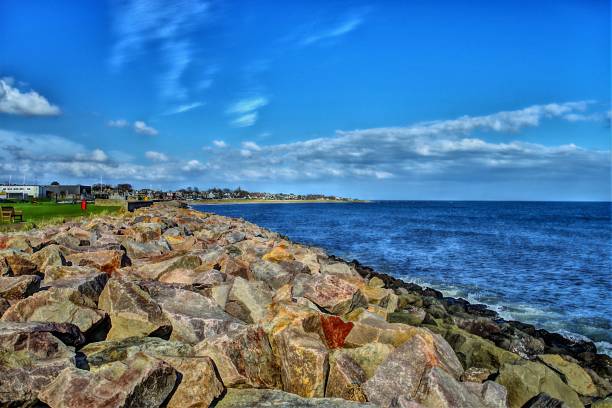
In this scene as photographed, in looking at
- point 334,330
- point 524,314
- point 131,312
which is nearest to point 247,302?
point 334,330

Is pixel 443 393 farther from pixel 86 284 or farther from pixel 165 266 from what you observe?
pixel 165 266

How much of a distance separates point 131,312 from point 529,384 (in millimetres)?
4892

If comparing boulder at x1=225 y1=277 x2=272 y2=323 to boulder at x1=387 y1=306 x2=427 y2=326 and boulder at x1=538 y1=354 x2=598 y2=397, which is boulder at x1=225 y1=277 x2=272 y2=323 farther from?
boulder at x1=538 y1=354 x2=598 y2=397

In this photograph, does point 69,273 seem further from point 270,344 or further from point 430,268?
point 430,268

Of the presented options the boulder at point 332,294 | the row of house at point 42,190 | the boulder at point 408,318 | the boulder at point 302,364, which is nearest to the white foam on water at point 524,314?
the boulder at point 408,318

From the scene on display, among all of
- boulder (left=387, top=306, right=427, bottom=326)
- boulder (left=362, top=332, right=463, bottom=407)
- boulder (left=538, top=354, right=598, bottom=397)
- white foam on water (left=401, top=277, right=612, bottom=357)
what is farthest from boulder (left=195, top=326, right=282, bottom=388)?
white foam on water (left=401, top=277, right=612, bottom=357)

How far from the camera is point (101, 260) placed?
343 inches

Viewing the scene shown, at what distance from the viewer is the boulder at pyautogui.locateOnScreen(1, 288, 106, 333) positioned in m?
5.57

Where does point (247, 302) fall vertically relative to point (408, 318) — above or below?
above

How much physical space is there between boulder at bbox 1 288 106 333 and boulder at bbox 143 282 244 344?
0.83 m

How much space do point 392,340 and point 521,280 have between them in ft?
50.3

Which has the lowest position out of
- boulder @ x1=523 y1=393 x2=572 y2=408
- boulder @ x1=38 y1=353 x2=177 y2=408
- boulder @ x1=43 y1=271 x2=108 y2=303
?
boulder @ x1=523 y1=393 x2=572 y2=408

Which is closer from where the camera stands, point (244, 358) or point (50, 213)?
point (244, 358)

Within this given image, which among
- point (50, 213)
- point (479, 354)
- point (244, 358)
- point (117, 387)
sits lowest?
point (479, 354)
